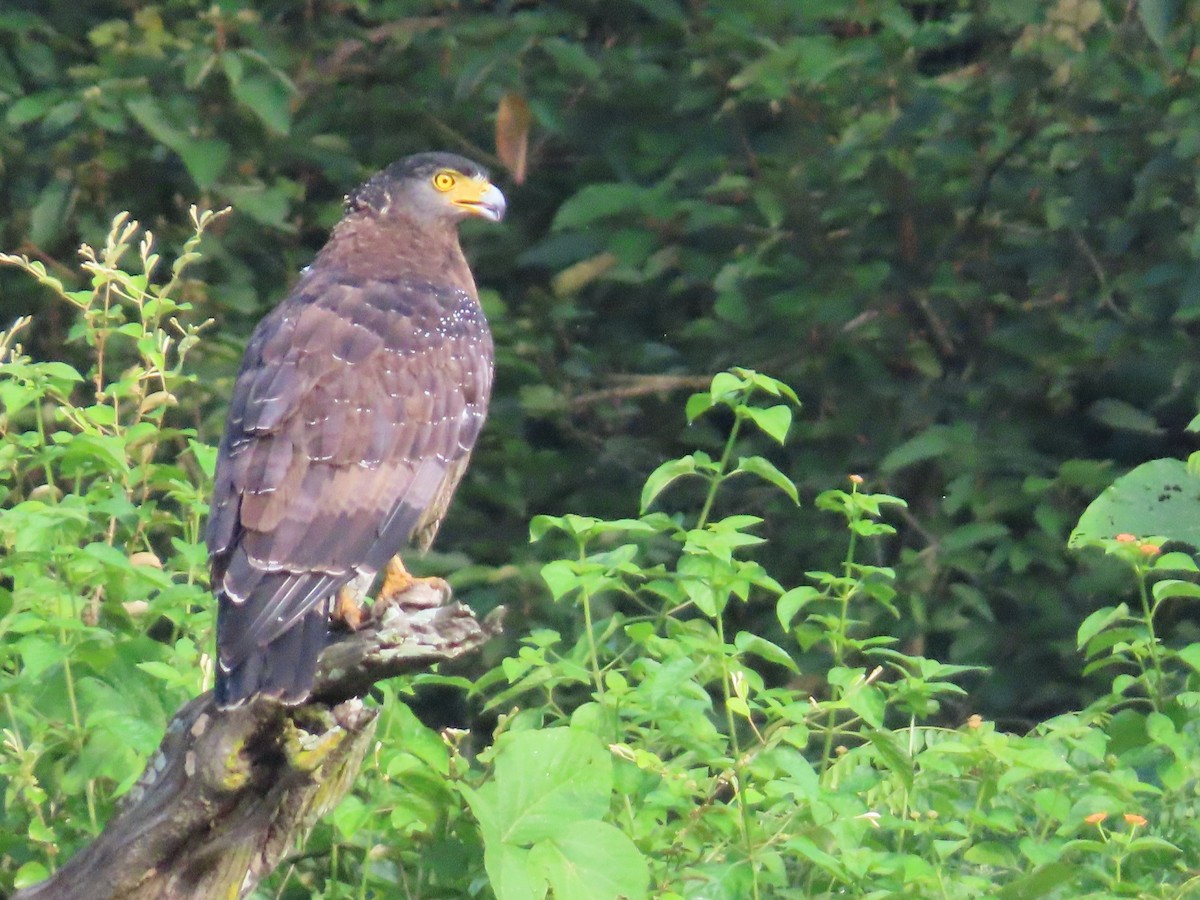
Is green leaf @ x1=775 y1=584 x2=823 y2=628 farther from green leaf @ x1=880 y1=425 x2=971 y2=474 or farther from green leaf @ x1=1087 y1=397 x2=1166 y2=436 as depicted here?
green leaf @ x1=1087 y1=397 x2=1166 y2=436

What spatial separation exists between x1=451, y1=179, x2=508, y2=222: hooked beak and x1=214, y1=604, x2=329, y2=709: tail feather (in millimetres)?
1778

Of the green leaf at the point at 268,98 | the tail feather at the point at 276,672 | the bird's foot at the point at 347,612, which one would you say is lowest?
the bird's foot at the point at 347,612

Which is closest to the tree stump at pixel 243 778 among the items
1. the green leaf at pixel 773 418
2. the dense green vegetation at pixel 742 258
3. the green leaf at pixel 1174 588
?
the green leaf at pixel 773 418

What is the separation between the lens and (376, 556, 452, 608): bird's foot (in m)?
3.50

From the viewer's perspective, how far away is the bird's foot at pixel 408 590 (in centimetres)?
350

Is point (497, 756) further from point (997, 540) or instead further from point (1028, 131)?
point (1028, 131)

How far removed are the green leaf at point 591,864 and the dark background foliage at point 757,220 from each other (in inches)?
84.6

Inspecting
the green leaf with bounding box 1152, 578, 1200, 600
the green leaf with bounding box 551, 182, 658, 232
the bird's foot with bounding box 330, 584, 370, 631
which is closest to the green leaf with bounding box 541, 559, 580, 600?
the bird's foot with bounding box 330, 584, 370, 631

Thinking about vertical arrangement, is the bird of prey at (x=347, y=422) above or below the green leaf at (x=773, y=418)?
below

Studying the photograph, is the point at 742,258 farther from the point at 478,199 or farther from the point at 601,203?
the point at 478,199

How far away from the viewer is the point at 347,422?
362 centimetres

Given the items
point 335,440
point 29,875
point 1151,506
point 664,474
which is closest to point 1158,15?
point 1151,506

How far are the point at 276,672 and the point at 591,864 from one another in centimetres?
57

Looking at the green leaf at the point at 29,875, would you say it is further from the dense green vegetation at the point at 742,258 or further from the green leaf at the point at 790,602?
the green leaf at the point at 790,602
